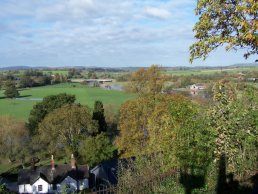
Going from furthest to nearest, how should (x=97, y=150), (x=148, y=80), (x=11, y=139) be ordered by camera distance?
(x=11, y=139), (x=148, y=80), (x=97, y=150)

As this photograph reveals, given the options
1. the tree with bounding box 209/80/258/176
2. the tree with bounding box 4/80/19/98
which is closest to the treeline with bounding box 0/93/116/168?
the tree with bounding box 209/80/258/176

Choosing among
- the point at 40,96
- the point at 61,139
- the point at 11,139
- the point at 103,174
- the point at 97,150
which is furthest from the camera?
the point at 40,96

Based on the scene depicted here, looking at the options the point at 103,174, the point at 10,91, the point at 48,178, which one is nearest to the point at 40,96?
the point at 10,91

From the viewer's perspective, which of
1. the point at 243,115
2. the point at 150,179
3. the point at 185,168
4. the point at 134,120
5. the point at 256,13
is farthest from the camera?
the point at 134,120

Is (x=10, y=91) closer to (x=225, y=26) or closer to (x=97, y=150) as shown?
(x=97, y=150)

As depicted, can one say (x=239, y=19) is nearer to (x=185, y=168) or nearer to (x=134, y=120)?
(x=185, y=168)

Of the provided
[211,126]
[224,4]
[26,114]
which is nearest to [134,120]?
[211,126]

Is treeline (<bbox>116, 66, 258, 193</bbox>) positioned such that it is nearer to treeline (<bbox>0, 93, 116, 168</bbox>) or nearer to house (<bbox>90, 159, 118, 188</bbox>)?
house (<bbox>90, 159, 118, 188</bbox>)
